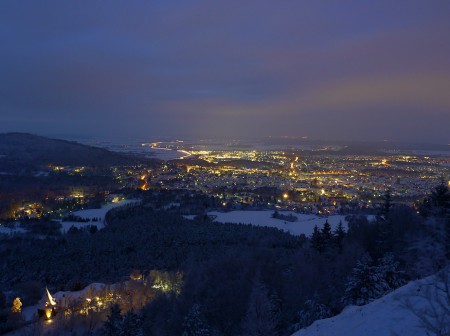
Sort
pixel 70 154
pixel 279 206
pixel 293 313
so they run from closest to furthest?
1. pixel 293 313
2. pixel 279 206
3. pixel 70 154

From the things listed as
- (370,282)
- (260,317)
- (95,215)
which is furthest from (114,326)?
(95,215)

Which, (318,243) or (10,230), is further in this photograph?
(10,230)

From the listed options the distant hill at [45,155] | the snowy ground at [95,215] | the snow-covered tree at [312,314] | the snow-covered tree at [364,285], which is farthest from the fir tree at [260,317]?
the distant hill at [45,155]

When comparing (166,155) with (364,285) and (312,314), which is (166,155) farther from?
(364,285)

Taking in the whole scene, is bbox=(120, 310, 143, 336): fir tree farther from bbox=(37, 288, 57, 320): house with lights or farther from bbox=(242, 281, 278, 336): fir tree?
bbox=(37, 288, 57, 320): house with lights

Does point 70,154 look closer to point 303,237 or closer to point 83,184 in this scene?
point 83,184

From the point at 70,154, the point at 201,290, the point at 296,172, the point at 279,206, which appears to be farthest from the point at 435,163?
the point at 70,154
